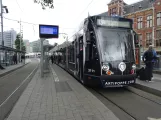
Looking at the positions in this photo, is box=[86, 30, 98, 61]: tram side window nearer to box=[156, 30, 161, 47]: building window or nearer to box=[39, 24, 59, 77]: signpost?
box=[39, 24, 59, 77]: signpost

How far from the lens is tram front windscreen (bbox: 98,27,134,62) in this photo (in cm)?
815

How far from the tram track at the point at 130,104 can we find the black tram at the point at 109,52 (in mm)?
493

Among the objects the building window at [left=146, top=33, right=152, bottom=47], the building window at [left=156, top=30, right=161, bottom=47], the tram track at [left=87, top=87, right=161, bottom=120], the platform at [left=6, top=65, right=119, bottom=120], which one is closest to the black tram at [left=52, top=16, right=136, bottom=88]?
the tram track at [left=87, top=87, right=161, bottom=120]

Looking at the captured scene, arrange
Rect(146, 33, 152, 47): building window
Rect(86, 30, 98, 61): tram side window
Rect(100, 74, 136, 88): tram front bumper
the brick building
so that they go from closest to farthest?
Rect(100, 74, 136, 88): tram front bumper
Rect(86, 30, 98, 61): tram side window
the brick building
Rect(146, 33, 152, 47): building window

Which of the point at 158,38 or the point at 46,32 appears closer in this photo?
the point at 46,32

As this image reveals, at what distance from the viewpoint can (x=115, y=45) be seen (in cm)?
827

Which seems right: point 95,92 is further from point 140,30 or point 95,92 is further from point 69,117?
point 140,30

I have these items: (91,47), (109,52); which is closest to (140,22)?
(91,47)

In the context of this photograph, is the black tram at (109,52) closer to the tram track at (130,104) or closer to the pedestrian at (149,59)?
the tram track at (130,104)

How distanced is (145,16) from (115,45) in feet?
138

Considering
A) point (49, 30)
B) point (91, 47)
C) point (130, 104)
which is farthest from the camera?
point (49, 30)

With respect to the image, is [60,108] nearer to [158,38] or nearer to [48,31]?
[48,31]

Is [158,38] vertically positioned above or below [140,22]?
below

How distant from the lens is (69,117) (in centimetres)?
502
